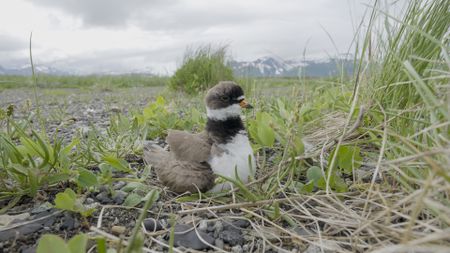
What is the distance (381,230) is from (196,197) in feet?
4.33

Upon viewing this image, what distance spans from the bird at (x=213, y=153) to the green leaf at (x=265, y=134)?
174 millimetres

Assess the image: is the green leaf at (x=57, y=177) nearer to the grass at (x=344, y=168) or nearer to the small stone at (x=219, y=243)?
the grass at (x=344, y=168)

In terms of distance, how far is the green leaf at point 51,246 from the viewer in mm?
1542

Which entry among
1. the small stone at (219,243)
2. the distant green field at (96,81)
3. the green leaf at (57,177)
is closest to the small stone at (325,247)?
the small stone at (219,243)

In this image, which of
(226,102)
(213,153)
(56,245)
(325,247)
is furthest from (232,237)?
(226,102)

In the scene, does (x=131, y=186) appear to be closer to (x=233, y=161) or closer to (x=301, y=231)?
(x=233, y=161)

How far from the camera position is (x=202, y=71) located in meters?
8.71

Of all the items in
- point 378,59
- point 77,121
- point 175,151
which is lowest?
point 77,121

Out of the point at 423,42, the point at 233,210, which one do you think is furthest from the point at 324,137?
the point at 233,210

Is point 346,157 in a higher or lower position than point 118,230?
higher

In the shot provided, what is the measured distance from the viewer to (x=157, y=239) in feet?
6.72

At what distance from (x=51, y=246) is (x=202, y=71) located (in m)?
→ 7.38

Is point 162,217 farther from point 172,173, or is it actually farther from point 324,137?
point 324,137

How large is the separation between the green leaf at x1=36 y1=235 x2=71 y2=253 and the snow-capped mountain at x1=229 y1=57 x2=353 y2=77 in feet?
11.8
